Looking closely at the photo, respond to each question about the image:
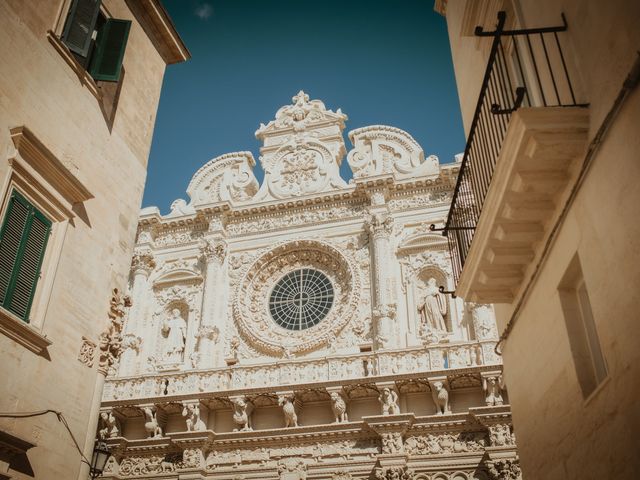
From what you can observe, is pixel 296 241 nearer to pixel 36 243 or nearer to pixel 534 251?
pixel 36 243

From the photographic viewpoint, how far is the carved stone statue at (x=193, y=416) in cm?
1633

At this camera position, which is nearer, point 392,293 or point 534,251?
point 534,251

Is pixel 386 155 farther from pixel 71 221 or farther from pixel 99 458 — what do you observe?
pixel 99 458

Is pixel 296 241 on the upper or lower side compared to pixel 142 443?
upper

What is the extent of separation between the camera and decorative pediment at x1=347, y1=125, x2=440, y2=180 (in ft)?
67.8

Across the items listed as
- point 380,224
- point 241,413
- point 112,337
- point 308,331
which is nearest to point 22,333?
point 112,337

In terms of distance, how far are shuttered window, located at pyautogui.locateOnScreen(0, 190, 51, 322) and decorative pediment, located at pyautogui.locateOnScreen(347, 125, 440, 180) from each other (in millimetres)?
13455

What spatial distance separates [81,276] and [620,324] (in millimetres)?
6555

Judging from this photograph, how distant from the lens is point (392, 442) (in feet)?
48.9

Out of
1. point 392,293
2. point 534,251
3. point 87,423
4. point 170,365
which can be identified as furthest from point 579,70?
point 170,365

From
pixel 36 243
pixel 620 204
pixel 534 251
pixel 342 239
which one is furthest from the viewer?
pixel 342 239

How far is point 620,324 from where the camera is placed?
4.47 m

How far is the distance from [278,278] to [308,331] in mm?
2276

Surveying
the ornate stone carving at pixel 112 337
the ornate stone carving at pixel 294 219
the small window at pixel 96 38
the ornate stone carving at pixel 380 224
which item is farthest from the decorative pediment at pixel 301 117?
the ornate stone carving at pixel 112 337
